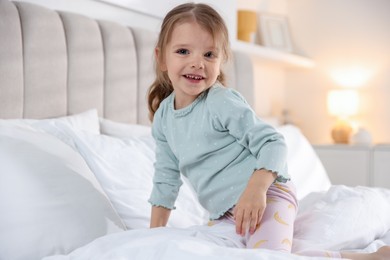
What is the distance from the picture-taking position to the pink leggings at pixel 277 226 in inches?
46.5

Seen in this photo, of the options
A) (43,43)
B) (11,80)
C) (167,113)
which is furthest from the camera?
(43,43)

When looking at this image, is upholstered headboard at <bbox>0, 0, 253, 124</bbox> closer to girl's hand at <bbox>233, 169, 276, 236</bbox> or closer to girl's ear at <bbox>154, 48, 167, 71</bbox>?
girl's ear at <bbox>154, 48, 167, 71</bbox>

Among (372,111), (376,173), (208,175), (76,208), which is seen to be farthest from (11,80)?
(372,111)

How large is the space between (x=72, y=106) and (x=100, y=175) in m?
0.47

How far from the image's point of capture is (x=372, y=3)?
14.7 feet

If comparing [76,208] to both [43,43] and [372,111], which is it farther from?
[372,111]

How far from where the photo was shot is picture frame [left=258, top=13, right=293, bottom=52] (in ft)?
14.0

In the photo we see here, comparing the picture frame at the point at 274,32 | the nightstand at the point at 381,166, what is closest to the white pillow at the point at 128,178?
the nightstand at the point at 381,166

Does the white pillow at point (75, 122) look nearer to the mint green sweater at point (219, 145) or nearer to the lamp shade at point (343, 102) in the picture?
the mint green sweater at point (219, 145)

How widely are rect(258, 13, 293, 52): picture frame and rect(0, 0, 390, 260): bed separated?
1.93 meters

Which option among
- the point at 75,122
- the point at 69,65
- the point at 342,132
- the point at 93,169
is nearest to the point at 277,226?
the point at 93,169

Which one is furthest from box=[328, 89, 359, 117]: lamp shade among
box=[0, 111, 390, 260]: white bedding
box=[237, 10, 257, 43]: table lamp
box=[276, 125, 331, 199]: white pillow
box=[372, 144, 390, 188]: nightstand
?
box=[0, 111, 390, 260]: white bedding

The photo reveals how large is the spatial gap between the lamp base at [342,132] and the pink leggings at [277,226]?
3.10 meters

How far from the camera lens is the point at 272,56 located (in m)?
3.92
